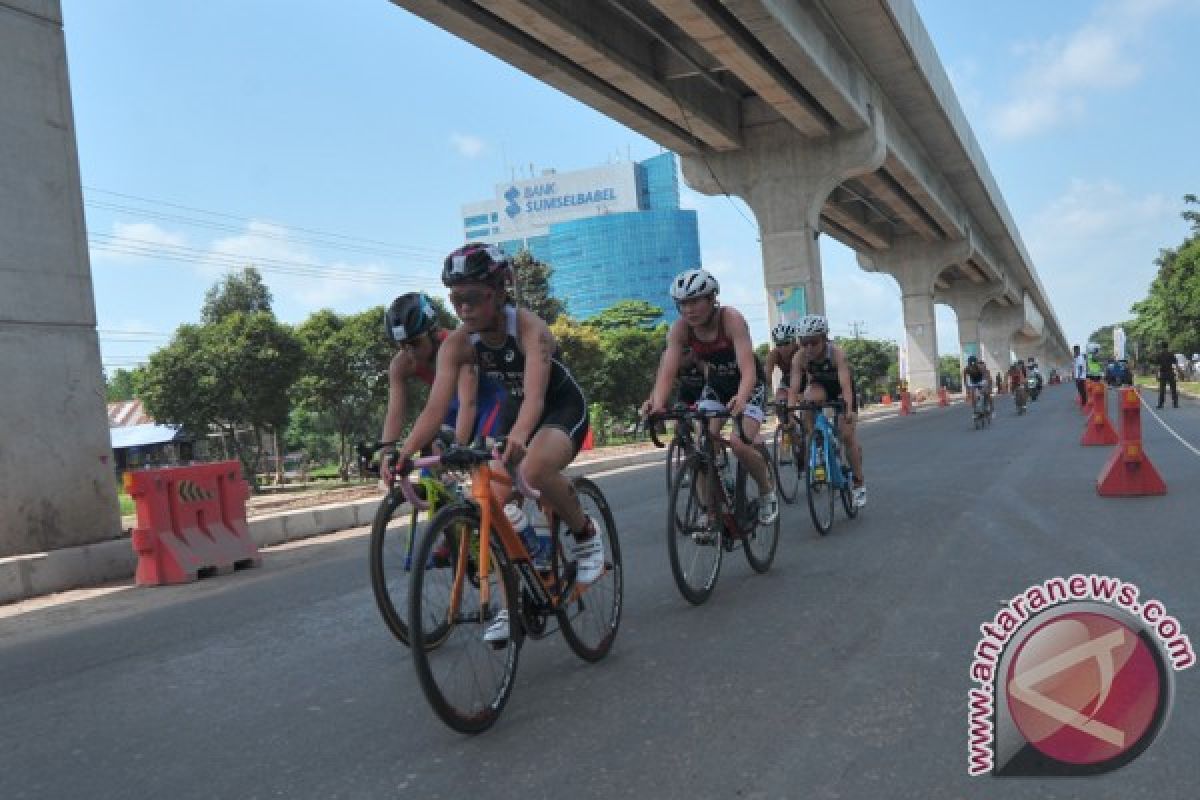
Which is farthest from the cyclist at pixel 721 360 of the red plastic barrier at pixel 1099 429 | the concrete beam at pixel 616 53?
the concrete beam at pixel 616 53

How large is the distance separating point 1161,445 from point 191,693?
14238 mm

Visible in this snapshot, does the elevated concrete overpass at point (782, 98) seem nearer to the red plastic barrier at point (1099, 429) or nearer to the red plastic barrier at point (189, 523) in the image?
the red plastic barrier at point (1099, 429)

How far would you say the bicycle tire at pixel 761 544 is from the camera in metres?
6.32

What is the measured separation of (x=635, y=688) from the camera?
Result: 415 cm

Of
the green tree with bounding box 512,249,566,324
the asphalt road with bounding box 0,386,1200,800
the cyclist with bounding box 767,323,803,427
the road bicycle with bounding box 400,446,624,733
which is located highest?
the green tree with bounding box 512,249,566,324

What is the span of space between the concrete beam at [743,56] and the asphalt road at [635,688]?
44.7 feet

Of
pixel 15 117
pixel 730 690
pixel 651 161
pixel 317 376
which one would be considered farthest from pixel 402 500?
pixel 651 161

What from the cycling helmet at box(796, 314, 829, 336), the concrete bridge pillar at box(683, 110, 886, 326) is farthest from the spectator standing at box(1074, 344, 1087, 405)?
the cycling helmet at box(796, 314, 829, 336)

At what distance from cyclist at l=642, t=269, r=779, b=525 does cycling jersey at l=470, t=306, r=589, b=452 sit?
1149mm

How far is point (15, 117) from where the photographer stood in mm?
9328

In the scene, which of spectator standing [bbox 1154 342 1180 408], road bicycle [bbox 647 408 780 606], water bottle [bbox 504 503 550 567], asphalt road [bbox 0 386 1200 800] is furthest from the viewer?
spectator standing [bbox 1154 342 1180 408]

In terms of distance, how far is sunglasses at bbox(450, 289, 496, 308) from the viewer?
4.23 metres

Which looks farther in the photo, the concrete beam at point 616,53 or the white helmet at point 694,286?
the concrete beam at point 616,53

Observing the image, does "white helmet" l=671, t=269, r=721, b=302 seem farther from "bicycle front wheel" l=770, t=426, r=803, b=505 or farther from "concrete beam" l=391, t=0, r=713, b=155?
"concrete beam" l=391, t=0, r=713, b=155
